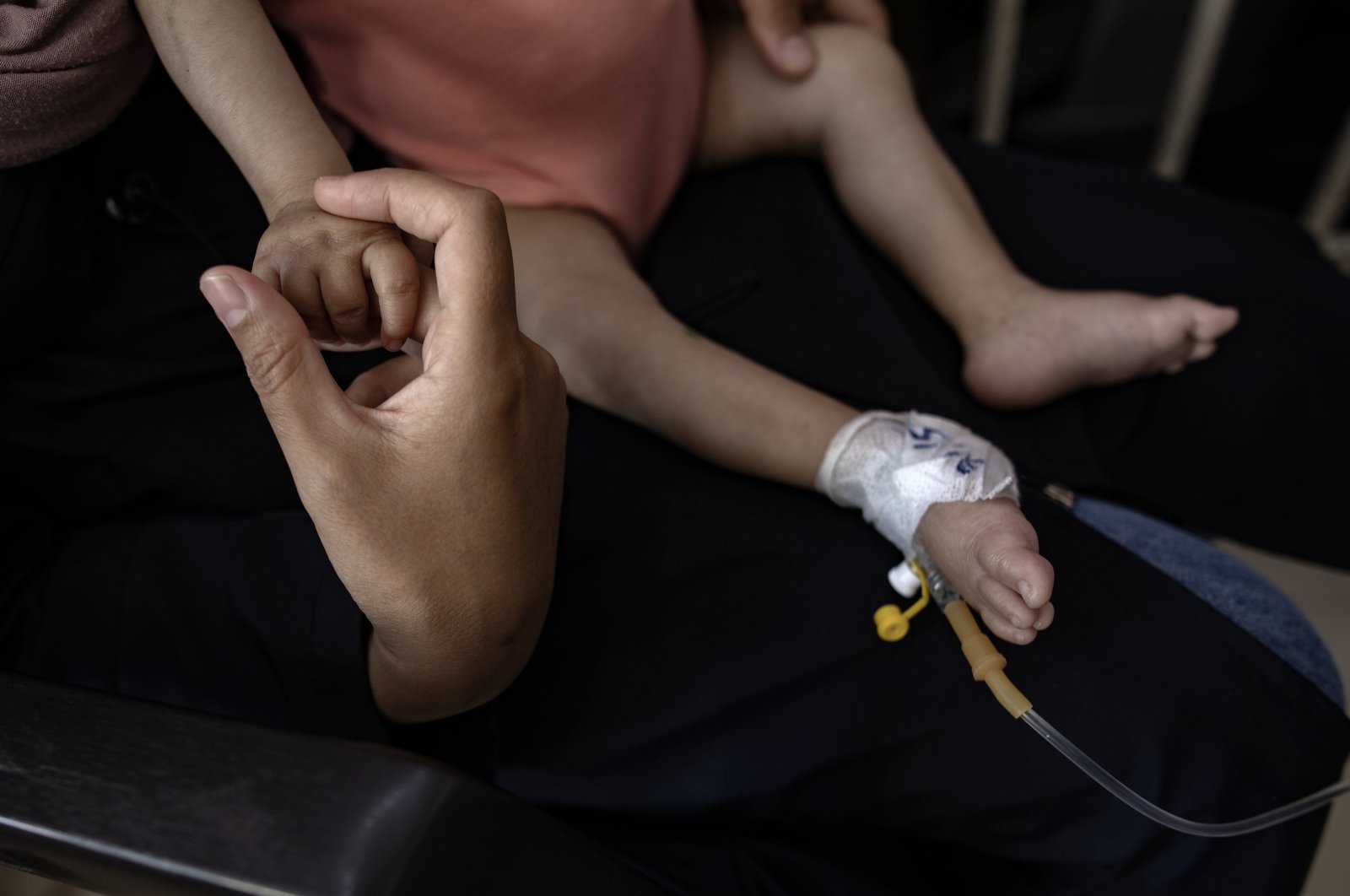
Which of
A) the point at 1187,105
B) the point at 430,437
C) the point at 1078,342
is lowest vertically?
the point at 1187,105

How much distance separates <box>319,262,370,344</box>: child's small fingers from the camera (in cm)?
52

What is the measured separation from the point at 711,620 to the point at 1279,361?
0.61 metres

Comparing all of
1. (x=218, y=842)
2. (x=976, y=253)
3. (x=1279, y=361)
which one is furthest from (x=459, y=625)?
(x=1279, y=361)

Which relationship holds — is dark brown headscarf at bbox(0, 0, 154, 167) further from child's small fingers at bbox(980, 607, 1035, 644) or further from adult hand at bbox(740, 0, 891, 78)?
child's small fingers at bbox(980, 607, 1035, 644)

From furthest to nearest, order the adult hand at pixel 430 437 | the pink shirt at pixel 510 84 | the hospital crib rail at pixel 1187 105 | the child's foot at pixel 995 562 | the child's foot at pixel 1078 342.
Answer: the hospital crib rail at pixel 1187 105 → the child's foot at pixel 1078 342 → the pink shirt at pixel 510 84 → the child's foot at pixel 995 562 → the adult hand at pixel 430 437

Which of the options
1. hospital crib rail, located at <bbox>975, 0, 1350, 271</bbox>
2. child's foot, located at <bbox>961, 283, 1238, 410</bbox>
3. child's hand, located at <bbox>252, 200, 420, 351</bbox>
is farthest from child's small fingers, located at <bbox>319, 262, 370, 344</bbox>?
hospital crib rail, located at <bbox>975, 0, 1350, 271</bbox>

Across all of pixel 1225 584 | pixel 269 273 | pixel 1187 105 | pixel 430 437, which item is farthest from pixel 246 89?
pixel 1187 105

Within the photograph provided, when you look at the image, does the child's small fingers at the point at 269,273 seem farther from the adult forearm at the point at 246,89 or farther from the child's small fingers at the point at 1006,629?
the child's small fingers at the point at 1006,629

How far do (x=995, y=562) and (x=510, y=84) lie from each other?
0.51 meters

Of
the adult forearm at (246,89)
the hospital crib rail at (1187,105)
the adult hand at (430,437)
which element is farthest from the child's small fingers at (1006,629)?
the hospital crib rail at (1187,105)

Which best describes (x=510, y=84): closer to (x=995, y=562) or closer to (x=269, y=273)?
(x=269, y=273)

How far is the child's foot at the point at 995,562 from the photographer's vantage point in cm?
59

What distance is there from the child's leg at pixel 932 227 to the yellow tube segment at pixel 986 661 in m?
0.31

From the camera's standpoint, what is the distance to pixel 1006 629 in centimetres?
60
